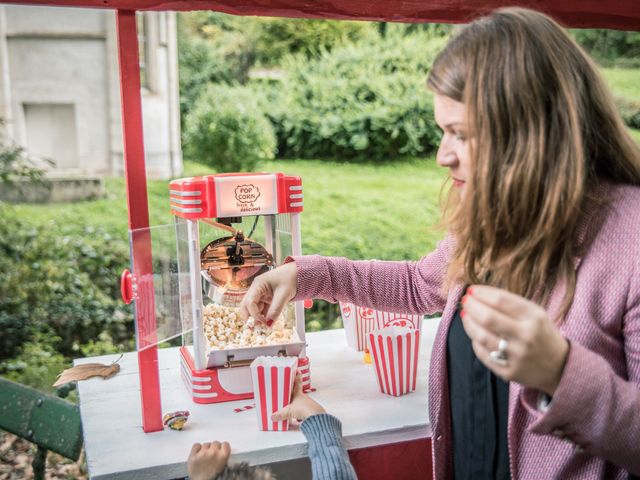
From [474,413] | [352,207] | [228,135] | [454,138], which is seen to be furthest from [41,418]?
[352,207]

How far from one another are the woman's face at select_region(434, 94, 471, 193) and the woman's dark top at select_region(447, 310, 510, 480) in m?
0.32

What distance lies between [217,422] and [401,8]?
1.17 metres

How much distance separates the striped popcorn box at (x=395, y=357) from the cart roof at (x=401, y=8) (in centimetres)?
84

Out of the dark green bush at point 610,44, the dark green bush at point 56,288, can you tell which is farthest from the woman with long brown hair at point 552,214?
the dark green bush at point 610,44

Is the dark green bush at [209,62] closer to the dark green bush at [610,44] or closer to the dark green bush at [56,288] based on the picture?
the dark green bush at [56,288]

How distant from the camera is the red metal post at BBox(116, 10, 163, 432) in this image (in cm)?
140

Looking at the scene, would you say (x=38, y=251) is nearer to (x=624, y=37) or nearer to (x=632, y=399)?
(x=632, y=399)

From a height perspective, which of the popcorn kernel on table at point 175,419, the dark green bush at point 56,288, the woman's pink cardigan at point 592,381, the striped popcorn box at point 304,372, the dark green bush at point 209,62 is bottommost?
the dark green bush at point 56,288

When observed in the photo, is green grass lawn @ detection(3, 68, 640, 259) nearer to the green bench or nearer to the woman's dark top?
the green bench

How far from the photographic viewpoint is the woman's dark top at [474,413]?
117 cm

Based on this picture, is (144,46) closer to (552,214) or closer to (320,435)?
(320,435)

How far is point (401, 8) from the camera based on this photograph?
5.48 ft

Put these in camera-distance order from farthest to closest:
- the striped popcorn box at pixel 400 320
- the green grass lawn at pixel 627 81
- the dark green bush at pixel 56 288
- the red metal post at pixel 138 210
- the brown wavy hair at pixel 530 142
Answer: the green grass lawn at pixel 627 81, the dark green bush at pixel 56 288, the striped popcorn box at pixel 400 320, the red metal post at pixel 138 210, the brown wavy hair at pixel 530 142

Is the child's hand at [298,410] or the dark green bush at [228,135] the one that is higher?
the dark green bush at [228,135]
